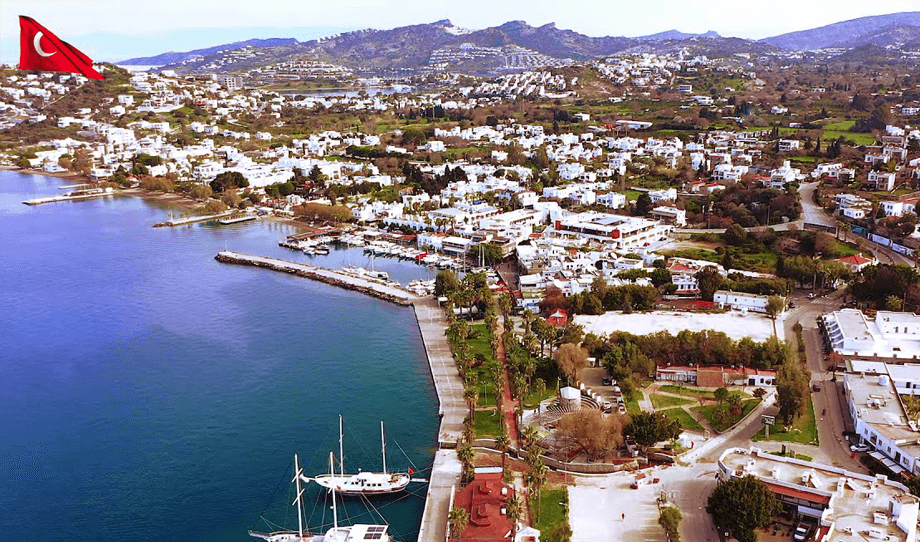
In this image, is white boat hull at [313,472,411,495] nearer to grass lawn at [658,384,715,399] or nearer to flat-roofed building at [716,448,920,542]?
flat-roofed building at [716,448,920,542]

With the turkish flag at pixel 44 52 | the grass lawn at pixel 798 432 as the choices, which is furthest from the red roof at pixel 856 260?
the turkish flag at pixel 44 52

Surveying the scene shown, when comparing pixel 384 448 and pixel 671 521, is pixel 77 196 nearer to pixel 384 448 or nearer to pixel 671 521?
pixel 384 448

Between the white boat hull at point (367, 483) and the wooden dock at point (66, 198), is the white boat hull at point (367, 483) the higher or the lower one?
the lower one

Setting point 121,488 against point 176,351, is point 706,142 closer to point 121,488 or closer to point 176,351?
point 176,351

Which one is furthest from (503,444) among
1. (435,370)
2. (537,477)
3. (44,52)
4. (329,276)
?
(329,276)

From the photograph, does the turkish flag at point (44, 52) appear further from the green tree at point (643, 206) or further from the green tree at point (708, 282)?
the green tree at point (643, 206)

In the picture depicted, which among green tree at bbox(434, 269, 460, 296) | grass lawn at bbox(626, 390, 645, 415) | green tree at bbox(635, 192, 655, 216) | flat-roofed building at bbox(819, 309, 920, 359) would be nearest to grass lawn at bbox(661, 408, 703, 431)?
grass lawn at bbox(626, 390, 645, 415)
